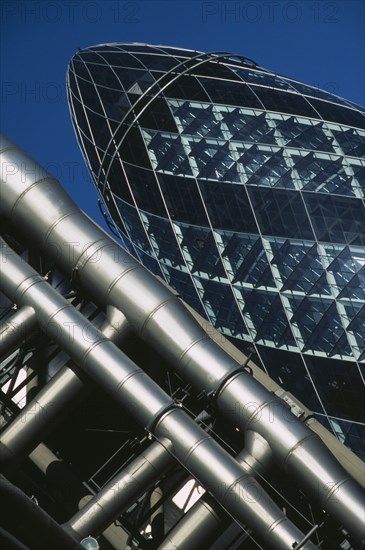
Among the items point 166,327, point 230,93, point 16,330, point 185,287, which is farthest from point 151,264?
point 16,330

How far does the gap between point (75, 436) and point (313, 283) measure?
25091 mm

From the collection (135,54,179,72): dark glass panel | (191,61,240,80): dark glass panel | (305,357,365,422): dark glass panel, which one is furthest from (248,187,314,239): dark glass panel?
(135,54,179,72): dark glass panel

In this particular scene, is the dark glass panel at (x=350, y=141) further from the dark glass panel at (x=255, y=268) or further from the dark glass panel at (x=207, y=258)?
the dark glass panel at (x=207, y=258)

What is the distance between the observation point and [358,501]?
20.2 metres

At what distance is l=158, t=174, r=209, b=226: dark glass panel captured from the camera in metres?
50.1

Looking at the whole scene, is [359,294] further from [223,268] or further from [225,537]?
[225,537]

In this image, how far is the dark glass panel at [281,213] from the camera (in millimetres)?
46594

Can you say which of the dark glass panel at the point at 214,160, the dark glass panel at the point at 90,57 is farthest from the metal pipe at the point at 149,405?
the dark glass panel at the point at 90,57

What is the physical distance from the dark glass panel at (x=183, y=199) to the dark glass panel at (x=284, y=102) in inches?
300

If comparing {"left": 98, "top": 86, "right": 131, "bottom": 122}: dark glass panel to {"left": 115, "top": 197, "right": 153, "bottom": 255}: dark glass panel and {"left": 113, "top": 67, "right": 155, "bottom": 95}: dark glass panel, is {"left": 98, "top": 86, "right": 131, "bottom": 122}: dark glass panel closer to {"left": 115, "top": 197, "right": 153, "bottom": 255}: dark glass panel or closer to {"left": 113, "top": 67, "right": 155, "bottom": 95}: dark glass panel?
{"left": 113, "top": 67, "right": 155, "bottom": 95}: dark glass panel

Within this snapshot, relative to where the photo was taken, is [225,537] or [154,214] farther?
[154,214]

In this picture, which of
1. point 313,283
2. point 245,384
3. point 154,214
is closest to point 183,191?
point 154,214

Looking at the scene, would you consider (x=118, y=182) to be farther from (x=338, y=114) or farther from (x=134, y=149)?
(x=338, y=114)

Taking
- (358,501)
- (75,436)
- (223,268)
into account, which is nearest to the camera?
(358,501)
